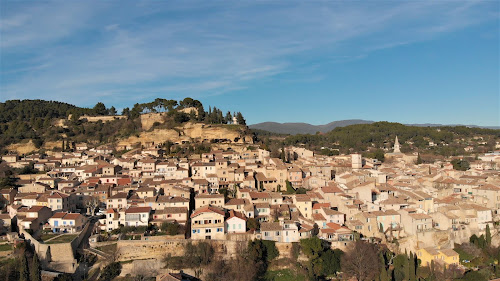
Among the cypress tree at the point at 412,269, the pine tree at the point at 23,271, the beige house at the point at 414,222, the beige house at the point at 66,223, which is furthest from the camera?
the beige house at the point at 66,223

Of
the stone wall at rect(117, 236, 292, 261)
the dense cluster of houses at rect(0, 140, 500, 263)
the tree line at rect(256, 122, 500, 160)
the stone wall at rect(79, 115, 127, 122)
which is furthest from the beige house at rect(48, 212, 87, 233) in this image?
the stone wall at rect(79, 115, 127, 122)

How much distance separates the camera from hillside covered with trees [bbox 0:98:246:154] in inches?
2194

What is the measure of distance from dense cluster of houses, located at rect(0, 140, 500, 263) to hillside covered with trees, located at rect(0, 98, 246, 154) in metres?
17.6

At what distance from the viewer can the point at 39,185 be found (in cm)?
3325

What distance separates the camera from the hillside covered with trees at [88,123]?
55719 mm

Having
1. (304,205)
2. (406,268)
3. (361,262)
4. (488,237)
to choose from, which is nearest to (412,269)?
(406,268)

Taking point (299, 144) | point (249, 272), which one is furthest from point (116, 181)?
point (299, 144)

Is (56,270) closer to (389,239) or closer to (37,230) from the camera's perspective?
(37,230)

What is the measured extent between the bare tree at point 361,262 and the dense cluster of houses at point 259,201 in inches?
40.1

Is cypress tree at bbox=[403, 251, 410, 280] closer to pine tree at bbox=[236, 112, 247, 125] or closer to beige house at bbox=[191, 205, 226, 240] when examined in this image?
beige house at bbox=[191, 205, 226, 240]

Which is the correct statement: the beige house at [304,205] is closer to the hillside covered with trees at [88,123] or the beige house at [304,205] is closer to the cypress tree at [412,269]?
the cypress tree at [412,269]

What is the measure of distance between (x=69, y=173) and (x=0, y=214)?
10.6 m

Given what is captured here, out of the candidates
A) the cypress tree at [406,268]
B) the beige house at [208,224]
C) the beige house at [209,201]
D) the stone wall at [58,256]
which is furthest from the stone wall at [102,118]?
the cypress tree at [406,268]

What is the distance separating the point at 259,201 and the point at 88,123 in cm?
4494
